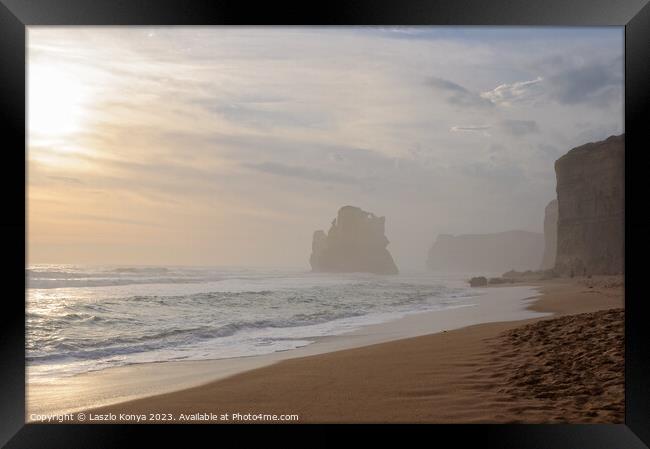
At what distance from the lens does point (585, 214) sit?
23.6ft

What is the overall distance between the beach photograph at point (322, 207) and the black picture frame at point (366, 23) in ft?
0.40

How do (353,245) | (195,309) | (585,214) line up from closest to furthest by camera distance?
(585,214), (195,309), (353,245)

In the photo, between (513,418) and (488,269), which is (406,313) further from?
(513,418)

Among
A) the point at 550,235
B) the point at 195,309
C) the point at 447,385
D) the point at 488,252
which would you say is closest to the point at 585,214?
the point at 550,235

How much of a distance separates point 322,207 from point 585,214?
404 cm

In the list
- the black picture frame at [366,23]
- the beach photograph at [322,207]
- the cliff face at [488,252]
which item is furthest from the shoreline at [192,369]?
the cliff face at [488,252]

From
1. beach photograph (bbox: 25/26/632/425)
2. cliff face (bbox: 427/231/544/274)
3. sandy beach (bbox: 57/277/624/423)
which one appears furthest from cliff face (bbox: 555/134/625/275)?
sandy beach (bbox: 57/277/624/423)

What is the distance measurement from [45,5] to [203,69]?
6.16ft

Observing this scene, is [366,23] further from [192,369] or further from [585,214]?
[585,214]

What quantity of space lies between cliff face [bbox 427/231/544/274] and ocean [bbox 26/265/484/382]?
1.93 ft

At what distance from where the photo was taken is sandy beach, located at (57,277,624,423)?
336cm

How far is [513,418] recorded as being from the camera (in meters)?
3.25

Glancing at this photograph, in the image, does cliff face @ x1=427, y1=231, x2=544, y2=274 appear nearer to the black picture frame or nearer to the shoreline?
the shoreline

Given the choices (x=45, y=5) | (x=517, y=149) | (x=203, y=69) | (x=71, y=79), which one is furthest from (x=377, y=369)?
(x=71, y=79)
